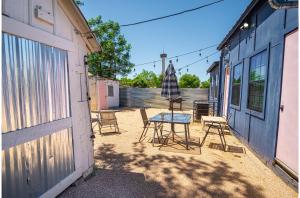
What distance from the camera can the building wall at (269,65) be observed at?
3.59 metres

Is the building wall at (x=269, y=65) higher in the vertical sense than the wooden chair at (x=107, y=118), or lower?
higher

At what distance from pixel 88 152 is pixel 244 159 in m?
3.76

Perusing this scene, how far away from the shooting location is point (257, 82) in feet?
16.0

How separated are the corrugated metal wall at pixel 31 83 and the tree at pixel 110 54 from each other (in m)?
A: 15.2

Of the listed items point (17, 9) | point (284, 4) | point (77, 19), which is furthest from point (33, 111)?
point (284, 4)

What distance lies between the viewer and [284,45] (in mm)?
3451

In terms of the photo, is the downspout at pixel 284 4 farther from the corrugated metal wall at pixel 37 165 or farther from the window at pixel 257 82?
the corrugated metal wall at pixel 37 165

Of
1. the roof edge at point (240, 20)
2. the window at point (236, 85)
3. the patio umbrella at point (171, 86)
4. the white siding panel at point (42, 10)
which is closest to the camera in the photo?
the white siding panel at point (42, 10)

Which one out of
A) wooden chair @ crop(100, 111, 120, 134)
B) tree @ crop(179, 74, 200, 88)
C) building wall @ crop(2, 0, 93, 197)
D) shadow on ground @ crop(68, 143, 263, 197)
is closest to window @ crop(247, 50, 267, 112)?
shadow on ground @ crop(68, 143, 263, 197)

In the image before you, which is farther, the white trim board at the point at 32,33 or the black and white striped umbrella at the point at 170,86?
the black and white striped umbrella at the point at 170,86

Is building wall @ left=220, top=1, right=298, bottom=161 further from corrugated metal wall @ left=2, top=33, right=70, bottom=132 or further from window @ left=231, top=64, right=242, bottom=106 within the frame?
corrugated metal wall @ left=2, top=33, right=70, bottom=132

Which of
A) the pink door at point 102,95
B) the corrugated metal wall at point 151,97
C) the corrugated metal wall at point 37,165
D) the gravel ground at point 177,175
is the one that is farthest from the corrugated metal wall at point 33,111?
the corrugated metal wall at point 151,97

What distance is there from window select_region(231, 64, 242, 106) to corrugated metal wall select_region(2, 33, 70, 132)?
19.5ft

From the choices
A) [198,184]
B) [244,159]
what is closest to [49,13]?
[198,184]
